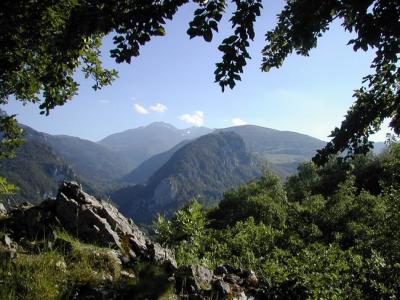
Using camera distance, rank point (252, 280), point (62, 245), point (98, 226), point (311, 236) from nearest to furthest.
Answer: point (62, 245)
point (252, 280)
point (98, 226)
point (311, 236)

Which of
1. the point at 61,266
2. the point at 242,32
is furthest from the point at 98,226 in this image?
the point at 242,32

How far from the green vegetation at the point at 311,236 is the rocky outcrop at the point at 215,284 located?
389mm

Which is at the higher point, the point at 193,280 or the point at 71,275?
the point at 71,275

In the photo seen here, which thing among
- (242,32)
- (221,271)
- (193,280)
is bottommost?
(221,271)

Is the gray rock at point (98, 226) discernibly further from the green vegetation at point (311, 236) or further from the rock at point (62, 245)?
the green vegetation at point (311, 236)

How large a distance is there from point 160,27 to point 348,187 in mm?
38329

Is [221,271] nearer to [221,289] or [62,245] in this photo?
[221,289]

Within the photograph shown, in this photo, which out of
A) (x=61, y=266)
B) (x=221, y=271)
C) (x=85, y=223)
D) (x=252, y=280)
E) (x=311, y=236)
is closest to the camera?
(x=61, y=266)

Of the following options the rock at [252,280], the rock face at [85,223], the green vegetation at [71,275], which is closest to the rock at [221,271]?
the rock at [252,280]

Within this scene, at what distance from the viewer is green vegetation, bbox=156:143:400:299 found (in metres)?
9.02

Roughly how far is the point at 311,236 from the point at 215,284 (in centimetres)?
2554

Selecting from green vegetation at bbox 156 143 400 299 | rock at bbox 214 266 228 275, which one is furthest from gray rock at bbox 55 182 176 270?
green vegetation at bbox 156 143 400 299

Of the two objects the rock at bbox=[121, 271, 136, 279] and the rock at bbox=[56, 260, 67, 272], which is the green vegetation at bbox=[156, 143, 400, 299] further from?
the rock at bbox=[56, 260, 67, 272]

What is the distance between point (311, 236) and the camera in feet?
99.9
